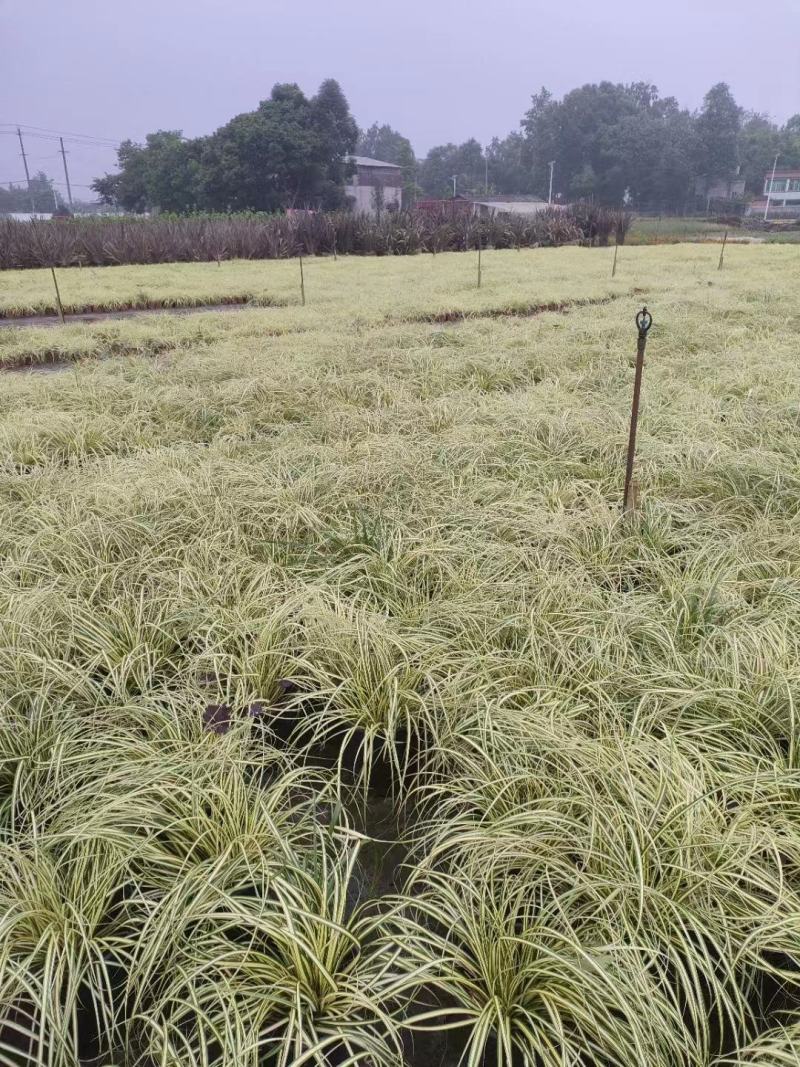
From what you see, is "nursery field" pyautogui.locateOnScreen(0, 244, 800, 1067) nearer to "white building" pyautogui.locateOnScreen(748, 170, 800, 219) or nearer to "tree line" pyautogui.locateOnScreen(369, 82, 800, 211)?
"tree line" pyautogui.locateOnScreen(369, 82, 800, 211)

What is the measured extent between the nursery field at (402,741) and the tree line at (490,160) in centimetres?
3258

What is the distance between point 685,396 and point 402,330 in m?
3.06

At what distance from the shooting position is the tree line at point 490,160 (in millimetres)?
33156

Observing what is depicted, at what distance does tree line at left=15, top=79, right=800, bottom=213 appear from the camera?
33.2 metres

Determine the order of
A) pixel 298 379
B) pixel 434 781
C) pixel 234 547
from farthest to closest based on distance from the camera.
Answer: pixel 298 379 < pixel 234 547 < pixel 434 781

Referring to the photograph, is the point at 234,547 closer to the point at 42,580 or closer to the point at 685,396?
the point at 42,580

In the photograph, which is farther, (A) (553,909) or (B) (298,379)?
(B) (298,379)

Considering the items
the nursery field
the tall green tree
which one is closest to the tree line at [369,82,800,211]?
the tall green tree

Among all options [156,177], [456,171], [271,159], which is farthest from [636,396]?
[456,171]

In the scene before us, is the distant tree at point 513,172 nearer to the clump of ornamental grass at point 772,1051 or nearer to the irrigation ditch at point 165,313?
the irrigation ditch at point 165,313

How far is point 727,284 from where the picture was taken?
960 centimetres

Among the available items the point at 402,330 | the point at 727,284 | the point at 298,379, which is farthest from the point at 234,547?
the point at 727,284

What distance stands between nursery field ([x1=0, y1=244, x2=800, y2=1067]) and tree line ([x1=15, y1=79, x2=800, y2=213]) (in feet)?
107

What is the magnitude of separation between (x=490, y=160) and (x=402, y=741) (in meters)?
82.6
